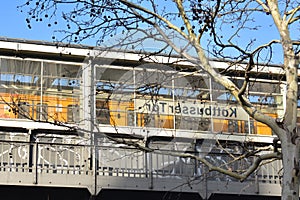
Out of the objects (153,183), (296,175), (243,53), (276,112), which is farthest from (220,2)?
(276,112)

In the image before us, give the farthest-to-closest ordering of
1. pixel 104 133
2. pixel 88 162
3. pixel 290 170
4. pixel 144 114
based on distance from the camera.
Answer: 1. pixel 144 114
2. pixel 88 162
3. pixel 104 133
4. pixel 290 170

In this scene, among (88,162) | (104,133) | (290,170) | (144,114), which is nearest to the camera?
(290,170)

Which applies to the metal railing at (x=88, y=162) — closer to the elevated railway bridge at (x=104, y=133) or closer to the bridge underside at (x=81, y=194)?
the elevated railway bridge at (x=104, y=133)

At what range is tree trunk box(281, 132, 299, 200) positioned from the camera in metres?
9.19

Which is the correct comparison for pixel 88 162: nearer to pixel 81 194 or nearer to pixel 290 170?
pixel 81 194

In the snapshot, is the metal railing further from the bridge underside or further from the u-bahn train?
the u-bahn train

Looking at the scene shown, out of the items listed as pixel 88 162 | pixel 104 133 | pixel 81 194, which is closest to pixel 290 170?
pixel 104 133

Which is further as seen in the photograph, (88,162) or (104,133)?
(88,162)

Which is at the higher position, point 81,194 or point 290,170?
point 290,170

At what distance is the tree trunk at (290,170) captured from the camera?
9.19 meters

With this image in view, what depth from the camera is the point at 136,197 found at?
18.8 meters

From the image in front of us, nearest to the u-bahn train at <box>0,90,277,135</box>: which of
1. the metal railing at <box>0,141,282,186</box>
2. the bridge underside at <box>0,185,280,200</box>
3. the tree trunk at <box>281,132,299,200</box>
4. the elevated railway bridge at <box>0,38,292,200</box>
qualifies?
the elevated railway bridge at <box>0,38,292,200</box>

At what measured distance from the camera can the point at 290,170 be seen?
30.4 ft

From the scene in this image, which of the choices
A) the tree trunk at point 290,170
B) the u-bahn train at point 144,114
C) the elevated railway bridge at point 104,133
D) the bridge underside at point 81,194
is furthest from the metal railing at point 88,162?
the tree trunk at point 290,170
